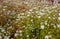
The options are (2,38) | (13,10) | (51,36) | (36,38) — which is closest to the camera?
(51,36)

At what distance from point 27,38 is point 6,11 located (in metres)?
1.70

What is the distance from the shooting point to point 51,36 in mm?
4957

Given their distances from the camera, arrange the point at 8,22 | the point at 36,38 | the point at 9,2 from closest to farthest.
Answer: the point at 36,38 < the point at 8,22 < the point at 9,2

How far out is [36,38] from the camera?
18.1 feet

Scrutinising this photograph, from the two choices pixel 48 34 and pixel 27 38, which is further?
pixel 27 38

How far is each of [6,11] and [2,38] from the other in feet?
4.21

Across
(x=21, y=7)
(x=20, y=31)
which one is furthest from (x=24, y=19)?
(x=21, y=7)

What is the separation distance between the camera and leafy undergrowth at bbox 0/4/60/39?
205 inches

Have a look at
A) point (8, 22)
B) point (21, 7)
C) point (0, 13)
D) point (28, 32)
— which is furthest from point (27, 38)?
point (21, 7)

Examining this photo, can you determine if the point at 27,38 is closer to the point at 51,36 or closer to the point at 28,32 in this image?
the point at 28,32

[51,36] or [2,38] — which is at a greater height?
[51,36]

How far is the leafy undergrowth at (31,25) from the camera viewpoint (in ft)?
17.1

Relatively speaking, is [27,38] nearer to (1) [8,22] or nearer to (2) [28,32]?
(2) [28,32]

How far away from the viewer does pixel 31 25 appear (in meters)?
5.67
